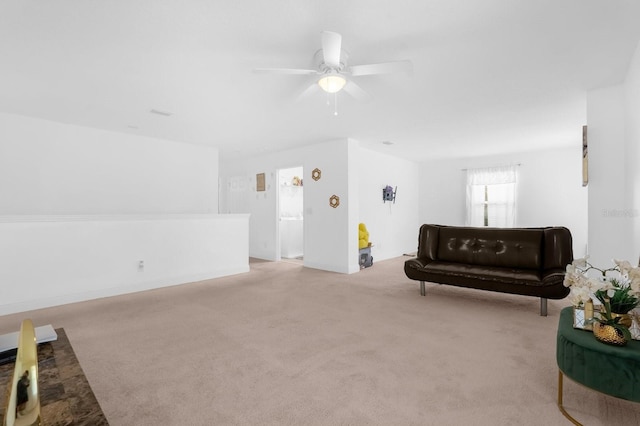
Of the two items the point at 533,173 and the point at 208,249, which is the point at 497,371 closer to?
the point at 208,249

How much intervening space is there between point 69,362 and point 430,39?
9.61ft

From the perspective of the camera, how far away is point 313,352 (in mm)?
2398

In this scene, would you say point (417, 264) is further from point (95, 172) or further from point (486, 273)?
point (95, 172)

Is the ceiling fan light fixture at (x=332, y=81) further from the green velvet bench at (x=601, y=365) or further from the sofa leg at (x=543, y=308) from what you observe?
the sofa leg at (x=543, y=308)

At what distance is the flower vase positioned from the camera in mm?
1520

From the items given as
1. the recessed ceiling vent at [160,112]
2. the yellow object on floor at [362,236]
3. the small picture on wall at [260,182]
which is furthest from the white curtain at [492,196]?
the recessed ceiling vent at [160,112]

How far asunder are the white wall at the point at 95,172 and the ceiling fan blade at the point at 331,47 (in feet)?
14.6

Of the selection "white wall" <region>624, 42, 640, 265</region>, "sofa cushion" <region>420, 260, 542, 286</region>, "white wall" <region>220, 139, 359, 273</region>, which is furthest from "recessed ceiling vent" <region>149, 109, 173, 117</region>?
"white wall" <region>624, 42, 640, 265</region>

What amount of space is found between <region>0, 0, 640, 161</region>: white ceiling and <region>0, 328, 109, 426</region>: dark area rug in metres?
2.07

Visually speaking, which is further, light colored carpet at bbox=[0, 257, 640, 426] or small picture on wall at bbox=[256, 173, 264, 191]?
small picture on wall at bbox=[256, 173, 264, 191]

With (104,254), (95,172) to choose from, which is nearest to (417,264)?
(104,254)

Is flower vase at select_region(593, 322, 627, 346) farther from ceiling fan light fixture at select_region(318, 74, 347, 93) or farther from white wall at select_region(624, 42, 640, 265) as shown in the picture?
ceiling fan light fixture at select_region(318, 74, 347, 93)

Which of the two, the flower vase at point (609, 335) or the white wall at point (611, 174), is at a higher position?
the white wall at point (611, 174)

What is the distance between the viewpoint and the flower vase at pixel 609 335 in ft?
4.99
